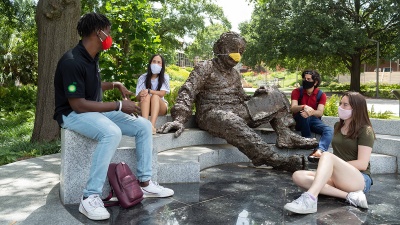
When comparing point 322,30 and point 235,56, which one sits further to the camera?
point 322,30

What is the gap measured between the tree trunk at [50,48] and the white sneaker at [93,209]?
3.47 metres

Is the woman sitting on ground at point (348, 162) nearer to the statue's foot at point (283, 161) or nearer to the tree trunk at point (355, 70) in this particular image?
the statue's foot at point (283, 161)

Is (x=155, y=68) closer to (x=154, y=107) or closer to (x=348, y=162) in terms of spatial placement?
Result: (x=154, y=107)

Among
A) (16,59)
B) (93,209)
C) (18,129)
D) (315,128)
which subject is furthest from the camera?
(16,59)

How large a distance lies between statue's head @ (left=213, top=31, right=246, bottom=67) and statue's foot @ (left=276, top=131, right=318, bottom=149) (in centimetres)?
134

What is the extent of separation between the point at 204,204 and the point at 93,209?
3.51 ft

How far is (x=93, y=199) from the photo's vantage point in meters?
3.22

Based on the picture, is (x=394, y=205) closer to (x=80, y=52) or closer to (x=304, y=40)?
(x=80, y=52)

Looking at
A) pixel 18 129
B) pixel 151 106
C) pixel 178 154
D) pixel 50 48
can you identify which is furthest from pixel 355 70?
pixel 178 154

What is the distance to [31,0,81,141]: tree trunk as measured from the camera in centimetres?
628

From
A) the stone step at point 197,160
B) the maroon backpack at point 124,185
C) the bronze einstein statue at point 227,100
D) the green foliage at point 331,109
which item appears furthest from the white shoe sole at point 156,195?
the green foliage at point 331,109

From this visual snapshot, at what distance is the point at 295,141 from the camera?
5.61 m

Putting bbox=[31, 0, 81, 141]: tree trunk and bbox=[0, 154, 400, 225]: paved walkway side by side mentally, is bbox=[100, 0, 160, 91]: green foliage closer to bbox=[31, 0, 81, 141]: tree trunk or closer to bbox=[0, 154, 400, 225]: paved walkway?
bbox=[31, 0, 81, 141]: tree trunk

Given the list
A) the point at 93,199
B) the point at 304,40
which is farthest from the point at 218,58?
the point at 304,40
